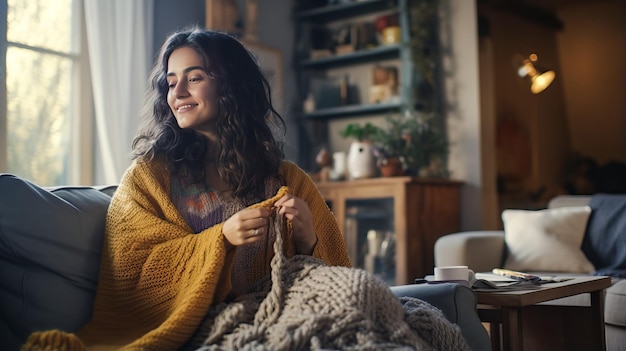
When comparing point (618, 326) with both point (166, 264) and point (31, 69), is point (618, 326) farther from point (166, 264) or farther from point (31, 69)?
point (31, 69)

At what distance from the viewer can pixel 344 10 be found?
15.6ft

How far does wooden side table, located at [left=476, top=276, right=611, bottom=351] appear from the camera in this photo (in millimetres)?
1828

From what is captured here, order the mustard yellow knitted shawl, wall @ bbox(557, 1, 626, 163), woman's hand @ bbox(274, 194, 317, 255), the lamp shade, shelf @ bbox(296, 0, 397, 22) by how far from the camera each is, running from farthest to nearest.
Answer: wall @ bbox(557, 1, 626, 163) < the lamp shade < shelf @ bbox(296, 0, 397, 22) < woman's hand @ bbox(274, 194, 317, 255) < the mustard yellow knitted shawl

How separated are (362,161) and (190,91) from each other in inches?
92.5

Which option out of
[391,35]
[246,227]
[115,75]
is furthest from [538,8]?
[246,227]

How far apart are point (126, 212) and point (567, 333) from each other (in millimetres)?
1515

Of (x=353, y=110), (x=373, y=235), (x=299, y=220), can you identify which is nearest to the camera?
(x=299, y=220)

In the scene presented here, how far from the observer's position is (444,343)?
59.4 inches

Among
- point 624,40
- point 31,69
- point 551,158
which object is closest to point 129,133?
point 31,69

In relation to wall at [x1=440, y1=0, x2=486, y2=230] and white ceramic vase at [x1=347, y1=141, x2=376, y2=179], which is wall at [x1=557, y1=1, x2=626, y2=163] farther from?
white ceramic vase at [x1=347, y1=141, x2=376, y2=179]

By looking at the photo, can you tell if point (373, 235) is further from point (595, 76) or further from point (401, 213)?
point (595, 76)

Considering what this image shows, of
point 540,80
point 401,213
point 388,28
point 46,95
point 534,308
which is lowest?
point 534,308

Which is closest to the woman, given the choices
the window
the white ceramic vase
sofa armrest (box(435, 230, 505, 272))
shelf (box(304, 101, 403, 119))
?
sofa armrest (box(435, 230, 505, 272))

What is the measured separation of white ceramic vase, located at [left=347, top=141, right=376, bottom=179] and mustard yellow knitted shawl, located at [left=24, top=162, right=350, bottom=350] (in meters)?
2.35
